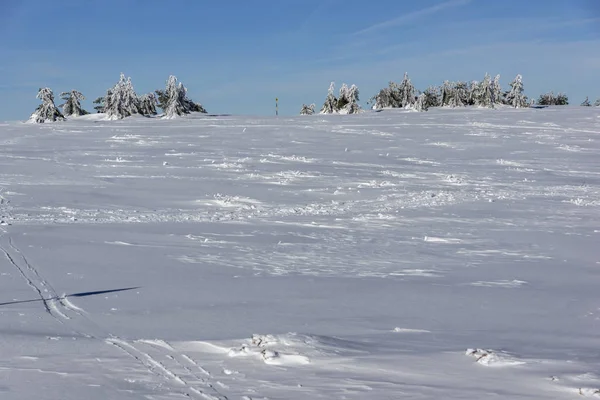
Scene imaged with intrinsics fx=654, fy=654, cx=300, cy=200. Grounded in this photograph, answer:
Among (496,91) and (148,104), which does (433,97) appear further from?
(148,104)

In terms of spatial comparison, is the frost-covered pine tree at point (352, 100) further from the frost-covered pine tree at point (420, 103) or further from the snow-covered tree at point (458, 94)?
the snow-covered tree at point (458, 94)

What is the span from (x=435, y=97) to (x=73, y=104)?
3779 cm

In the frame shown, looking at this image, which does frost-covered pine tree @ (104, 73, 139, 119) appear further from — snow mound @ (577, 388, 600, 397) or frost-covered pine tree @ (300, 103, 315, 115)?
Answer: snow mound @ (577, 388, 600, 397)

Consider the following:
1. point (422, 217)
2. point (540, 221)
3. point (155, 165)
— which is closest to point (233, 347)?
point (422, 217)

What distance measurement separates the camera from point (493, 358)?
17.9 feet

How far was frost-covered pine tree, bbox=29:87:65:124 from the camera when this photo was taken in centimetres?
4522

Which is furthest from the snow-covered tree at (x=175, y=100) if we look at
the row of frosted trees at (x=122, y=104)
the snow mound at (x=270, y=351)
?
the snow mound at (x=270, y=351)

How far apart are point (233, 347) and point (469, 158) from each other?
2228cm

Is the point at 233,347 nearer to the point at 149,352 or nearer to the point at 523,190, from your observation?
the point at 149,352

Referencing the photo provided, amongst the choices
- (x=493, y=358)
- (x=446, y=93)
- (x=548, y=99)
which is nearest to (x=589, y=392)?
(x=493, y=358)

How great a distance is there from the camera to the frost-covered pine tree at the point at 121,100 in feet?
159

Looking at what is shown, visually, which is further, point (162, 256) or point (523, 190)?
point (523, 190)

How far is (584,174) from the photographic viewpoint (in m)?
23.0

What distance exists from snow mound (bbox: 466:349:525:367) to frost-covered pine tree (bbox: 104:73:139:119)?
150 ft
